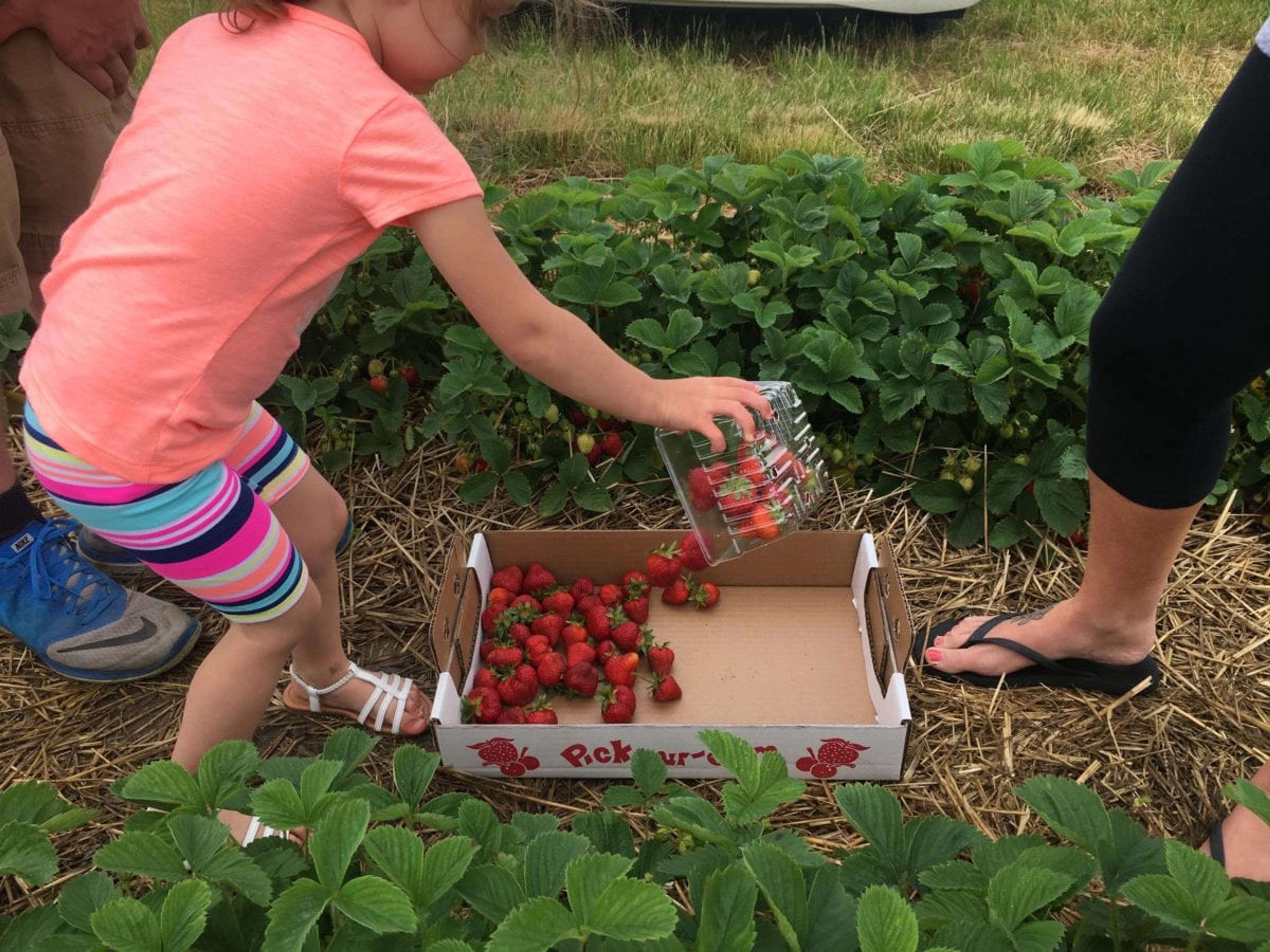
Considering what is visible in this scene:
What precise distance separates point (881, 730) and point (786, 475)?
529 millimetres

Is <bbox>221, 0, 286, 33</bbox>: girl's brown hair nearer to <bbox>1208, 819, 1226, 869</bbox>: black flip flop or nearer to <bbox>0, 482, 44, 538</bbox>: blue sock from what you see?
<bbox>0, 482, 44, 538</bbox>: blue sock

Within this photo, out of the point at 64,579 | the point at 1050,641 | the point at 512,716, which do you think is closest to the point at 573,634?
the point at 512,716

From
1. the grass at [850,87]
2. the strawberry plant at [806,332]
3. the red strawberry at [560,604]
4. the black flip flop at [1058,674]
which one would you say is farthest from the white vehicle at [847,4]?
the black flip flop at [1058,674]

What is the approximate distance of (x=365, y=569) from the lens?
8.11 ft

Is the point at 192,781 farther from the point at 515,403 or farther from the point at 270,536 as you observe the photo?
the point at 515,403

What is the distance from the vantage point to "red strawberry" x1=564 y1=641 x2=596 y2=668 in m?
2.13

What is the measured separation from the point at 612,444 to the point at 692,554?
15.7 inches

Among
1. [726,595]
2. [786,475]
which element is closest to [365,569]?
[726,595]

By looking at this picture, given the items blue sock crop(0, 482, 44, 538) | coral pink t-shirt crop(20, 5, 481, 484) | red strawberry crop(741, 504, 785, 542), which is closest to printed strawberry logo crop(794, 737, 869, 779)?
red strawberry crop(741, 504, 785, 542)

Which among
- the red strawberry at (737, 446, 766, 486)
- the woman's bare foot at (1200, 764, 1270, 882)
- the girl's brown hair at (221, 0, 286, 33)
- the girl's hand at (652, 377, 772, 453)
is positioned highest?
the girl's brown hair at (221, 0, 286, 33)

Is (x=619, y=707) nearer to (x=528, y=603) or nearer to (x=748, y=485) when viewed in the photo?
(x=528, y=603)

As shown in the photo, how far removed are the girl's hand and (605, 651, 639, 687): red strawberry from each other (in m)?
A: 0.66

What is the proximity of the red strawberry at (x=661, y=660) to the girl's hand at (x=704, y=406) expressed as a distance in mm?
672

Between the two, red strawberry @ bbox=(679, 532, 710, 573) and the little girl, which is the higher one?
the little girl
